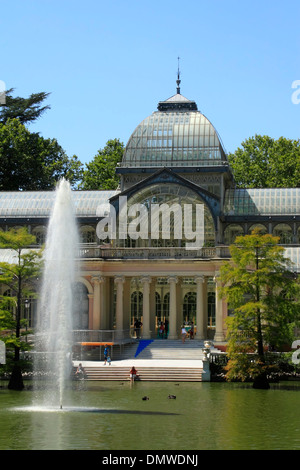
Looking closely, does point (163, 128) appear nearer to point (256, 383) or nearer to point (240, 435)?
point (256, 383)

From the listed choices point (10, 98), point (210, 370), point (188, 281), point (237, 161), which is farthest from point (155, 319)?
point (10, 98)

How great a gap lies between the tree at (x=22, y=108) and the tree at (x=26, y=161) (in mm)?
2683

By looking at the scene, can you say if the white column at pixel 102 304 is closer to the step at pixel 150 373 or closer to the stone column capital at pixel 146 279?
the stone column capital at pixel 146 279

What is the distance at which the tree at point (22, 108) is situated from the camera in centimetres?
9406

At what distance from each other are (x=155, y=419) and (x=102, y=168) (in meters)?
62.2

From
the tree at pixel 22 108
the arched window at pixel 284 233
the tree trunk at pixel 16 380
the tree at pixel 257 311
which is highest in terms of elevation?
the tree at pixel 22 108

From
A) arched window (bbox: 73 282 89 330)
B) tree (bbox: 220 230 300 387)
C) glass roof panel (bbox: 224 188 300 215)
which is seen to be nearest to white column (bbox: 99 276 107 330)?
arched window (bbox: 73 282 89 330)

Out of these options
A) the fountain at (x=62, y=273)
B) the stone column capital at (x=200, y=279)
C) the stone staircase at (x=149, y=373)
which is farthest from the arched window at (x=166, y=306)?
the fountain at (x=62, y=273)

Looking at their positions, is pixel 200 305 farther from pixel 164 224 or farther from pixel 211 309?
pixel 211 309

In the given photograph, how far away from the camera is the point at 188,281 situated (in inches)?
2753

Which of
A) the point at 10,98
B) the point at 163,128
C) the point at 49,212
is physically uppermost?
the point at 10,98

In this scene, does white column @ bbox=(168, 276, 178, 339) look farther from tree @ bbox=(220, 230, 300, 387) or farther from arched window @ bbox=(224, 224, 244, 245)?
Result: tree @ bbox=(220, 230, 300, 387)

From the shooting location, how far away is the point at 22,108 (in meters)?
94.5

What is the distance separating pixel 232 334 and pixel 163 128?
2779 cm
